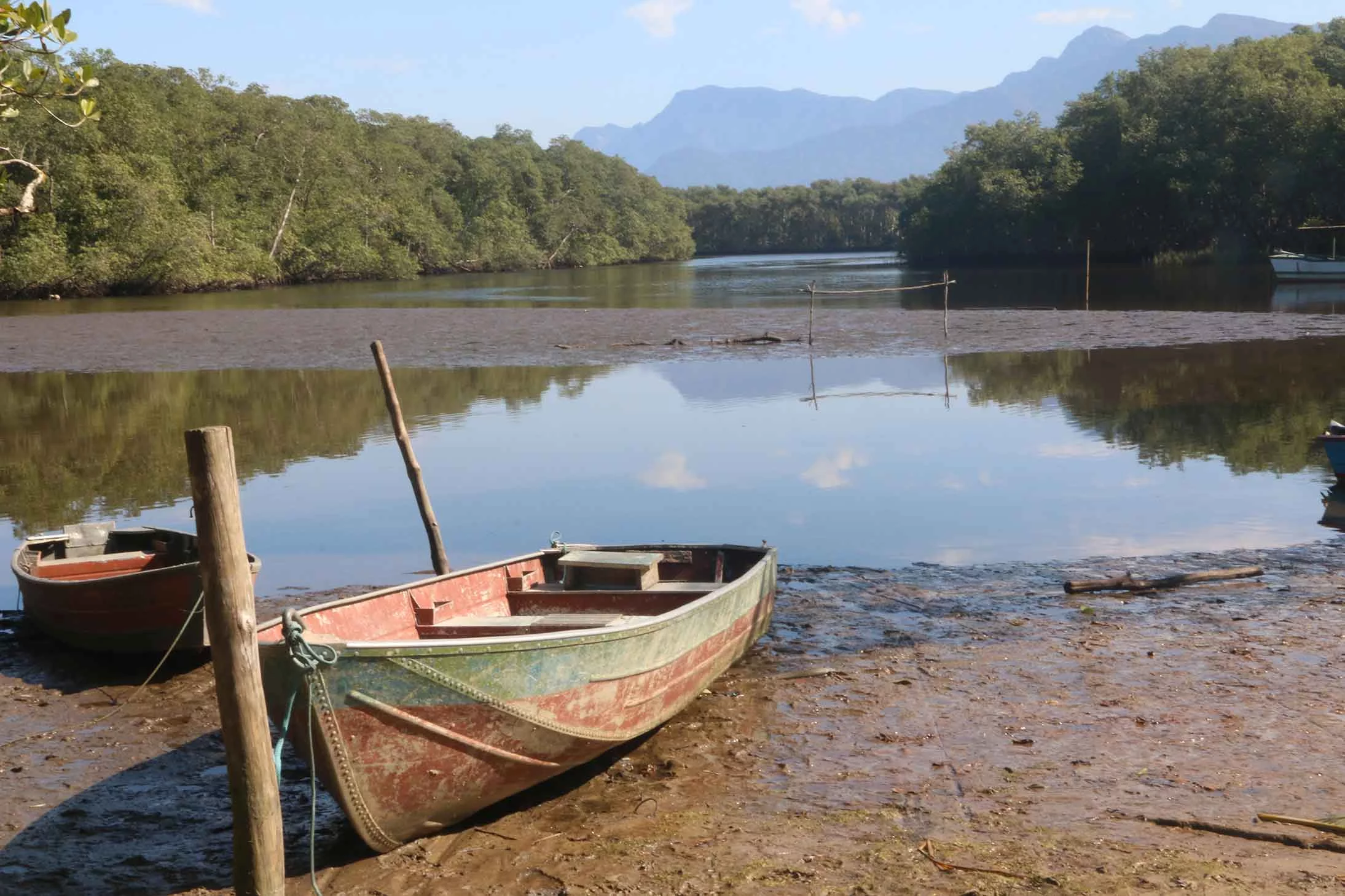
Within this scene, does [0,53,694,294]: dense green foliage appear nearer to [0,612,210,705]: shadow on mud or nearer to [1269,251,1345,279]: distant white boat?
[0,612,210,705]: shadow on mud

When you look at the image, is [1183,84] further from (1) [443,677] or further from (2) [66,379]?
(1) [443,677]

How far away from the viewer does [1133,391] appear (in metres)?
23.5

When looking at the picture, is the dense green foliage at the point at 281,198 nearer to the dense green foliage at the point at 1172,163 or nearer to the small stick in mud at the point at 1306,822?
the dense green foliage at the point at 1172,163

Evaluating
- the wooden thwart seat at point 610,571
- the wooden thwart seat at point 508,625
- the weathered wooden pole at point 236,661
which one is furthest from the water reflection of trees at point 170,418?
the weathered wooden pole at point 236,661

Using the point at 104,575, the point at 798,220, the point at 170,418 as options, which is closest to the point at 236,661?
the point at 104,575

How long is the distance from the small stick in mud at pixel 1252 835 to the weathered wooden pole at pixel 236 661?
4.22 m

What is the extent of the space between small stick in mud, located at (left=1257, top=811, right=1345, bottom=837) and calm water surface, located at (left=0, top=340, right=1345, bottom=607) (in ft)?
19.7

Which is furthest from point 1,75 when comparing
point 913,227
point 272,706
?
point 913,227

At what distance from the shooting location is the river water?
13.0 m

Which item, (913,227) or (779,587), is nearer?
(779,587)

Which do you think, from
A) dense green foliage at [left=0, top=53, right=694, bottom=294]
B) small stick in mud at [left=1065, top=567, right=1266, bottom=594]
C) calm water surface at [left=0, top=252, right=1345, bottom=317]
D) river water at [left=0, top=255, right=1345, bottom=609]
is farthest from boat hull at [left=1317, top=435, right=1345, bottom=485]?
dense green foliage at [left=0, top=53, right=694, bottom=294]

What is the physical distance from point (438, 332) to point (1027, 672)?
32042 millimetres

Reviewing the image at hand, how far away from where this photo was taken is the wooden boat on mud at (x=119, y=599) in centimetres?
874

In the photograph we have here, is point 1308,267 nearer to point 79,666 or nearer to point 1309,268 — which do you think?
point 1309,268
